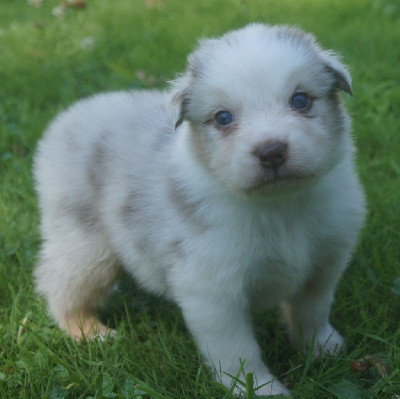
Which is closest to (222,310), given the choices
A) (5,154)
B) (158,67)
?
(5,154)

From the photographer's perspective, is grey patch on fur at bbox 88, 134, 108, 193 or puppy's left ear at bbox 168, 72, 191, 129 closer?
puppy's left ear at bbox 168, 72, 191, 129

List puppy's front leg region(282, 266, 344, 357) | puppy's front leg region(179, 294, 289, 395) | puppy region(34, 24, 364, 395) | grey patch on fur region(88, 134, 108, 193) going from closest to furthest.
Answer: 1. puppy region(34, 24, 364, 395)
2. puppy's front leg region(179, 294, 289, 395)
3. puppy's front leg region(282, 266, 344, 357)
4. grey patch on fur region(88, 134, 108, 193)

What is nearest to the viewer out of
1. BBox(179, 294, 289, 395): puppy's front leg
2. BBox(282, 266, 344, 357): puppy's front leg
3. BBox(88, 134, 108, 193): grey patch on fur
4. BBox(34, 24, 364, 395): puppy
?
BBox(34, 24, 364, 395): puppy

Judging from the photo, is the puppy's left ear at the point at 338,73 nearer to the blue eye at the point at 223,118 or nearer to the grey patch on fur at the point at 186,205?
the blue eye at the point at 223,118

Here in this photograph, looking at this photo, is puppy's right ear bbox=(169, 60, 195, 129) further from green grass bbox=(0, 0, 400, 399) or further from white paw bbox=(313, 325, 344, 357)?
white paw bbox=(313, 325, 344, 357)

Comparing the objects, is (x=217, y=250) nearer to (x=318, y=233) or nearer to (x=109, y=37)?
(x=318, y=233)

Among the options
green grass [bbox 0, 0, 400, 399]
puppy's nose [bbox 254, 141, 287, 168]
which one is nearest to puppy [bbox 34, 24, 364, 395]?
puppy's nose [bbox 254, 141, 287, 168]

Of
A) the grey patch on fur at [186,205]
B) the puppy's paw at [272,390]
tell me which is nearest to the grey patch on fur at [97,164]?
the grey patch on fur at [186,205]

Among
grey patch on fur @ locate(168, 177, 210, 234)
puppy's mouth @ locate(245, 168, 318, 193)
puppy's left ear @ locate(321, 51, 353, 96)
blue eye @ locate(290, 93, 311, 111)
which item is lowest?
grey patch on fur @ locate(168, 177, 210, 234)
